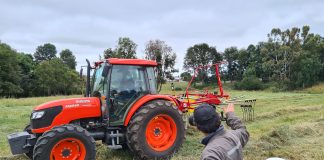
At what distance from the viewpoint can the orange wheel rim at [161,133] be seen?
25.8ft

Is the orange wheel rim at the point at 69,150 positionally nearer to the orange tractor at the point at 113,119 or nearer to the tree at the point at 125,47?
the orange tractor at the point at 113,119

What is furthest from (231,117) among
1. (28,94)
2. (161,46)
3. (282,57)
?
(28,94)

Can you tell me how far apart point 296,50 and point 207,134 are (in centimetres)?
4753

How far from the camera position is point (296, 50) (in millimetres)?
47750

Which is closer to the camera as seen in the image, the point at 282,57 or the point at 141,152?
the point at 141,152

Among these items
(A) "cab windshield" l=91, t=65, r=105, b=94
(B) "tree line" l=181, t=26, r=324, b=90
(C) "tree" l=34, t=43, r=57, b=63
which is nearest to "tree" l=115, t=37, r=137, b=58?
(B) "tree line" l=181, t=26, r=324, b=90

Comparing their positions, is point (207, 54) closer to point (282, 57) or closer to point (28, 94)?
point (282, 57)

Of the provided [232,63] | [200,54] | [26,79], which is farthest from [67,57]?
[232,63]

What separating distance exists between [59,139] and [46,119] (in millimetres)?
678

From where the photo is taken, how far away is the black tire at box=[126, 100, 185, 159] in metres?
7.48

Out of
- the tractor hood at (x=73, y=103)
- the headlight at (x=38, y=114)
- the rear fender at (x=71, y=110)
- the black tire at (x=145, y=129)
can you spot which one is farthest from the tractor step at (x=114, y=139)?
the headlight at (x=38, y=114)

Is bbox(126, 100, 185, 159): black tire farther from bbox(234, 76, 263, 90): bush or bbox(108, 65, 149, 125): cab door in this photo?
bbox(234, 76, 263, 90): bush

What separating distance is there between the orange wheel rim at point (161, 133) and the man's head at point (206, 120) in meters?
4.81

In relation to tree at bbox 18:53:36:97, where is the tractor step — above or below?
below
